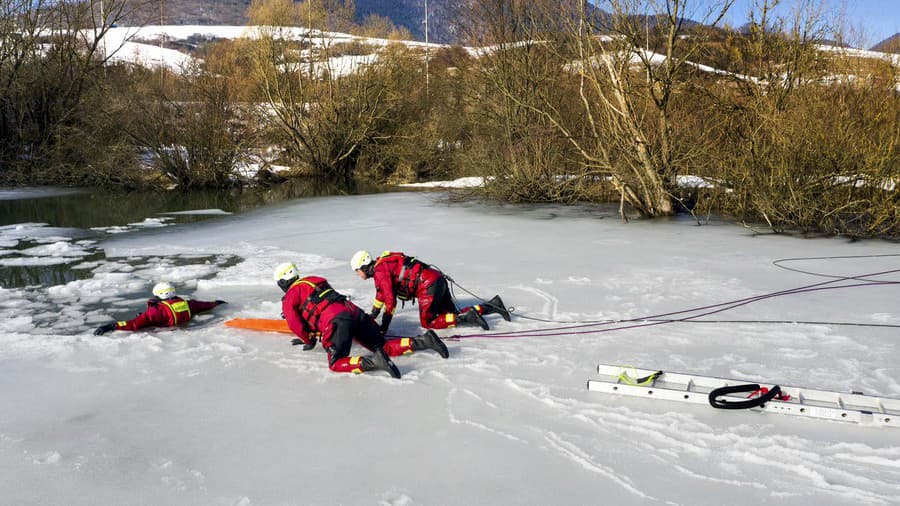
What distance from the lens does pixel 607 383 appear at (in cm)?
463

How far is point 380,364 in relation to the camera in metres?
4.96

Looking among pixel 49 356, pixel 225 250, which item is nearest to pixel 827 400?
pixel 49 356

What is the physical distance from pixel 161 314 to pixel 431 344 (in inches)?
110

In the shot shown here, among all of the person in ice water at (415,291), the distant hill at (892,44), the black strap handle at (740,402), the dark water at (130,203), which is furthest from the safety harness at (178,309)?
the distant hill at (892,44)

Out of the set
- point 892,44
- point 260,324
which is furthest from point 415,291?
point 892,44

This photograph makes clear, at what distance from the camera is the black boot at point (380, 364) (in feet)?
16.2

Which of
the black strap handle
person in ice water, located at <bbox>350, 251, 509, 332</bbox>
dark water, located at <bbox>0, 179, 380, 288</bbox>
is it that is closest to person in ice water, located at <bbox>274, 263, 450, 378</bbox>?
person in ice water, located at <bbox>350, 251, 509, 332</bbox>

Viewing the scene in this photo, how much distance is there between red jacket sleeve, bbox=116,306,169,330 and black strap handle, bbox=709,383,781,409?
494 centimetres

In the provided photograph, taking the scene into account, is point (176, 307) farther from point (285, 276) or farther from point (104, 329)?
point (285, 276)

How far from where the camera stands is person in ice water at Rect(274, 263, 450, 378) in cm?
512

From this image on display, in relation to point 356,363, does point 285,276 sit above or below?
above

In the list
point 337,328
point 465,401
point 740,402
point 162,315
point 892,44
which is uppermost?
point 892,44

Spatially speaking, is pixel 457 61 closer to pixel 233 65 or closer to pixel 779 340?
pixel 233 65

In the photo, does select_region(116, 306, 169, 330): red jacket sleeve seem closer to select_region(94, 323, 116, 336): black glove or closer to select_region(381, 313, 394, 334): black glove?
select_region(94, 323, 116, 336): black glove
